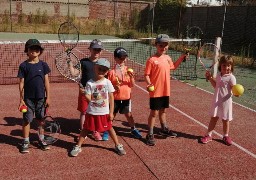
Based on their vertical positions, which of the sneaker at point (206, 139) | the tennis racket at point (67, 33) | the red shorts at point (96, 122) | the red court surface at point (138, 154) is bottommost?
the red court surface at point (138, 154)

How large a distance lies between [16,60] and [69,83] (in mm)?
5839

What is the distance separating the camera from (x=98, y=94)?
17.0 feet

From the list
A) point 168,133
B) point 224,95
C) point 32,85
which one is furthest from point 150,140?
point 32,85

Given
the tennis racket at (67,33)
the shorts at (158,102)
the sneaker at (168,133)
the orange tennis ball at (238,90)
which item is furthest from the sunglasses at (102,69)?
the orange tennis ball at (238,90)

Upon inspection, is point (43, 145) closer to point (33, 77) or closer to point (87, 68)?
point (33, 77)

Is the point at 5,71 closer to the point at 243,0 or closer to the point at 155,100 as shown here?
the point at 155,100

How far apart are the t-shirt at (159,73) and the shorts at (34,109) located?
185 cm

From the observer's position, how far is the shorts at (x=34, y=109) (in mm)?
5332

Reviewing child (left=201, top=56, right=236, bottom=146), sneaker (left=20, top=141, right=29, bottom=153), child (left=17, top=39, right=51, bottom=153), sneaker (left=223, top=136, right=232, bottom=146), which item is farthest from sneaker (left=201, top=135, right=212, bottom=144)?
sneaker (left=20, top=141, right=29, bottom=153)

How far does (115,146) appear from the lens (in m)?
5.56

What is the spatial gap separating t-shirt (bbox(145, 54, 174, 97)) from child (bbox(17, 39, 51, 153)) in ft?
5.76

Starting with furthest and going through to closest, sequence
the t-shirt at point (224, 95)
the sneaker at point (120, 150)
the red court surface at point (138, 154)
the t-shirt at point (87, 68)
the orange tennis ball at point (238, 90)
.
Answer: the t-shirt at point (224, 95)
the t-shirt at point (87, 68)
the orange tennis ball at point (238, 90)
the sneaker at point (120, 150)
the red court surface at point (138, 154)

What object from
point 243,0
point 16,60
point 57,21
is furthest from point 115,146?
point 243,0

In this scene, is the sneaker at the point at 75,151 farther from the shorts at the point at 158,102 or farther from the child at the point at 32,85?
the shorts at the point at 158,102
